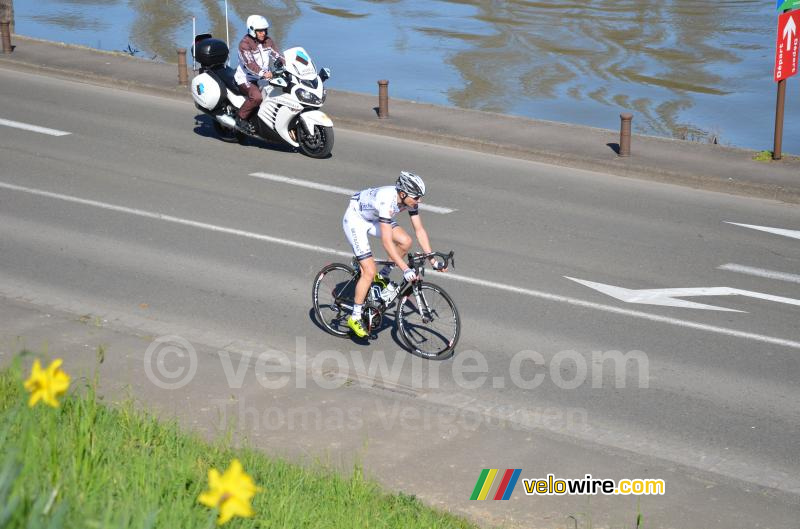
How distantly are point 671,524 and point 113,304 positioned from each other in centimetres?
641

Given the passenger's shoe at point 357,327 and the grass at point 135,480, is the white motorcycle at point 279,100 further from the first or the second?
the grass at point 135,480

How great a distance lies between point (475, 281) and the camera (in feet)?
41.4

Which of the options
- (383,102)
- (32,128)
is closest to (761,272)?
(383,102)

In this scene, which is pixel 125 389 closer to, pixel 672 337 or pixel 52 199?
pixel 672 337

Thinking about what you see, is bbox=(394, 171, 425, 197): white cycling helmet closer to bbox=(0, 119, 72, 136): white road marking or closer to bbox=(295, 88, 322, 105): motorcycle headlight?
bbox=(295, 88, 322, 105): motorcycle headlight

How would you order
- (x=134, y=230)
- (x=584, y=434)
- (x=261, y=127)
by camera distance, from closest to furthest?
1. (x=584, y=434)
2. (x=134, y=230)
3. (x=261, y=127)

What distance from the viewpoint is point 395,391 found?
973 cm

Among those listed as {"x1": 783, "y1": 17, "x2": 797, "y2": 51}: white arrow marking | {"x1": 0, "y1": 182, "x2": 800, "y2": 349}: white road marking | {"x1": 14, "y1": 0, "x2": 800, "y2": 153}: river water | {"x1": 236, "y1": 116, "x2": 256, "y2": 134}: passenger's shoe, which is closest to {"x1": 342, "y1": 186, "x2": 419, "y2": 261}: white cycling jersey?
{"x1": 0, "y1": 182, "x2": 800, "y2": 349}: white road marking

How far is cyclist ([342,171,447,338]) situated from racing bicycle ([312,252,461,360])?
117mm

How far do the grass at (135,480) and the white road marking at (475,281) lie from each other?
488cm

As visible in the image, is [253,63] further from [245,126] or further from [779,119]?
[779,119]

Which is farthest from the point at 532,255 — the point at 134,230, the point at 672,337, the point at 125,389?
the point at 125,389

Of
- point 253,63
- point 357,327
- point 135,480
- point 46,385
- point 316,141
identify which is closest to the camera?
point 46,385

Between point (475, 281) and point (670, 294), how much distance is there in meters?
2.15
